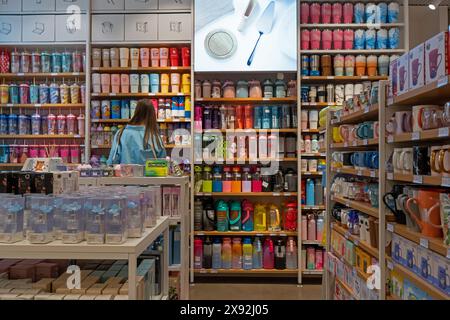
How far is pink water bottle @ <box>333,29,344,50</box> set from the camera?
5094mm

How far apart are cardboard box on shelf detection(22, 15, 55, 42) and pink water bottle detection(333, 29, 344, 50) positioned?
11.0ft

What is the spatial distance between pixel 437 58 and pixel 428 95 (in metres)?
0.31

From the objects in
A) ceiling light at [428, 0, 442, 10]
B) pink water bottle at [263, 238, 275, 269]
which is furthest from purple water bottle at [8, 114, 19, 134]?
ceiling light at [428, 0, 442, 10]

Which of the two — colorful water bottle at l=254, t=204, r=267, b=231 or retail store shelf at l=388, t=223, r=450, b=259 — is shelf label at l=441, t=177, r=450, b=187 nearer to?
retail store shelf at l=388, t=223, r=450, b=259

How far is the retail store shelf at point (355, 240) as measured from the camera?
2695 mm

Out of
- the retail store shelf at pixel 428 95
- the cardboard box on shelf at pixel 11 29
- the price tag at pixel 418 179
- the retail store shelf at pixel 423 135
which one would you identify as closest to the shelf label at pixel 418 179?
the price tag at pixel 418 179

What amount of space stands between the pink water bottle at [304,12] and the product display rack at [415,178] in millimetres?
2843

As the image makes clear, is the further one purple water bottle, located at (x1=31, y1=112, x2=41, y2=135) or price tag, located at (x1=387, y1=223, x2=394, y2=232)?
purple water bottle, located at (x1=31, y1=112, x2=41, y2=135)

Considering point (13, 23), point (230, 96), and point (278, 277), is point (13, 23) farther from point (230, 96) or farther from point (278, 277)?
point (278, 277)

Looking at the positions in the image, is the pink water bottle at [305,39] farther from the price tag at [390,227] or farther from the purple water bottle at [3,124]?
the purple water bottle at [3,124]

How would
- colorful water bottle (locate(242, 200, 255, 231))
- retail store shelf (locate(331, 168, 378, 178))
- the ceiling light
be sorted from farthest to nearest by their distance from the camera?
the ceiling light → colorful water bottle (locate(242, 200, 255, 231)) → retail store shelf (locate(331, 168, 378, 178))

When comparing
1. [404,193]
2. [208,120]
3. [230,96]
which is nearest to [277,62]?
[230,96]

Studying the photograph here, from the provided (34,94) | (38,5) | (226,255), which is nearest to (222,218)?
(226,255)
